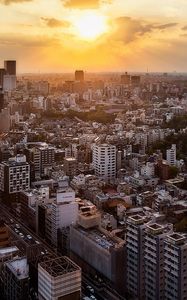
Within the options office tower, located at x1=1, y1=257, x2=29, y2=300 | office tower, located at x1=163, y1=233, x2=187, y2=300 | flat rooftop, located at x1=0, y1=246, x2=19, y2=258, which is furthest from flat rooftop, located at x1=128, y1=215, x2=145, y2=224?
flat rooftop, located at x1=0, y1=246, x2=19, y2=258

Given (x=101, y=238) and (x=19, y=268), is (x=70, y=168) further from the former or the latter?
(x=19, y=268)

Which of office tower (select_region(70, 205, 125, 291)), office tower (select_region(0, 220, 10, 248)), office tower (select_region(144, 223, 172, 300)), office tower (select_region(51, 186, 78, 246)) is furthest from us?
office tower (select_region(51, 186, 78, 246))

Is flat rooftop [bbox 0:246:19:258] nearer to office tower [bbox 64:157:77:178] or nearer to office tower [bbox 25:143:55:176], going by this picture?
office tower [bbox 64:157:77:178]

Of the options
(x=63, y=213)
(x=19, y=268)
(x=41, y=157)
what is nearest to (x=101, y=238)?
(x=63, y=213)

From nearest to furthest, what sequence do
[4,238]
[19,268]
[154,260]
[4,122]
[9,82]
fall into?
[19,268]
[154,260]
[4,238]
[4,122]
[9,82]

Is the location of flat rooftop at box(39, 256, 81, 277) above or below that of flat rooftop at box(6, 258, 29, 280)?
above

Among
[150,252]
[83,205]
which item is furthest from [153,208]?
[150,252]
